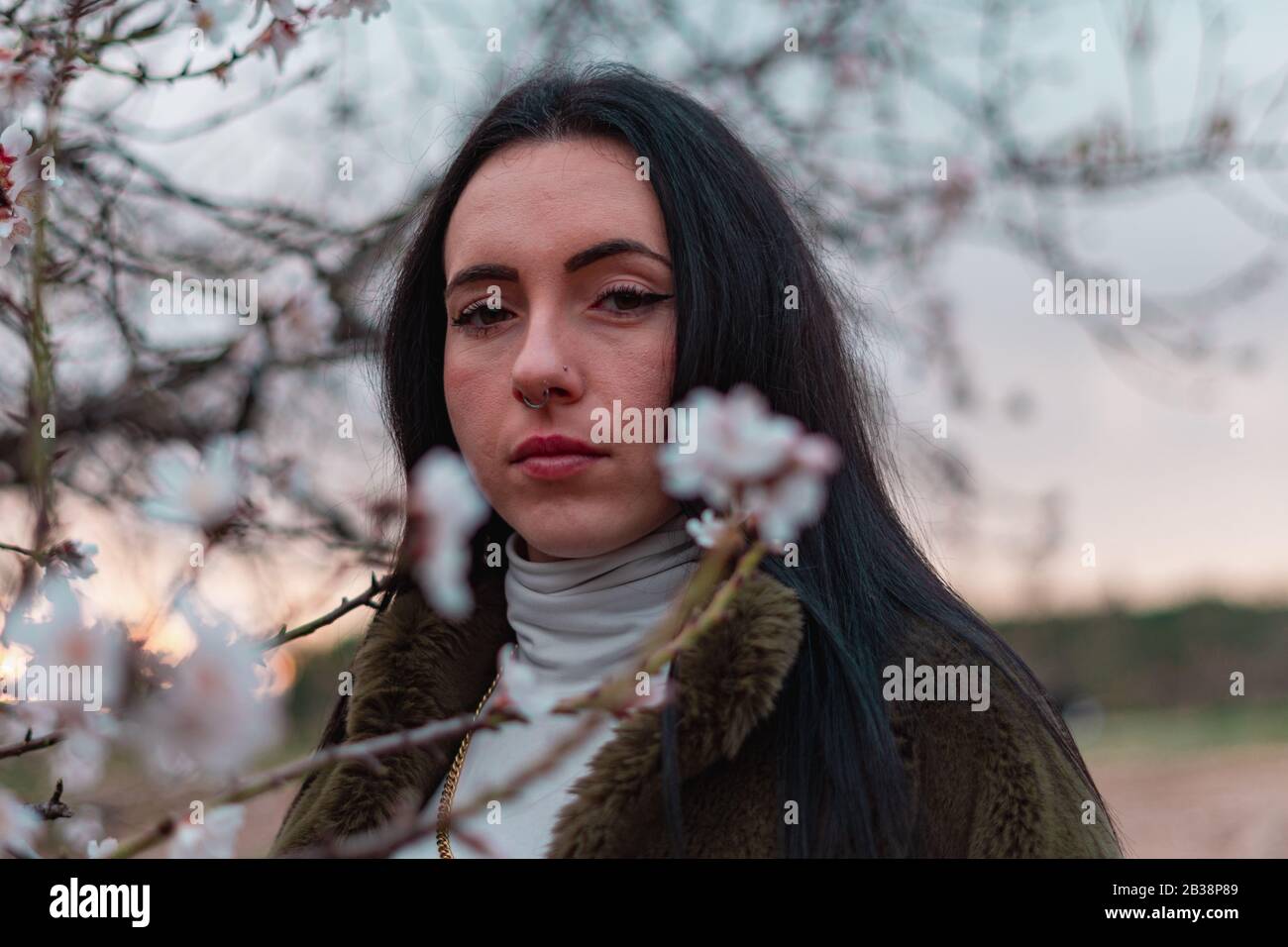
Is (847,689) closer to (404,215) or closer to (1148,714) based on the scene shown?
(404,215)

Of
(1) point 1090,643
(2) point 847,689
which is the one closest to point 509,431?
(2) point 847,689

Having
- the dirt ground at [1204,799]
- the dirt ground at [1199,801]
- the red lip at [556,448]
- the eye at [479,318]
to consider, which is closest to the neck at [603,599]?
the red lip at [556,448]

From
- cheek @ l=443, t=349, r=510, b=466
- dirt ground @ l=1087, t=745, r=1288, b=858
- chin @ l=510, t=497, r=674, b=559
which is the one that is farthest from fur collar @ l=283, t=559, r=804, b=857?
dirt ground @ l=1087, t=745, r=1288, b=858

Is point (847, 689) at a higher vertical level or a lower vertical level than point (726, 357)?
lower

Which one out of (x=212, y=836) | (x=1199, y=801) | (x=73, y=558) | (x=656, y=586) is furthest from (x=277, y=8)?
(x=1199, y=801)

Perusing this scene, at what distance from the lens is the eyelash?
37.0 inches

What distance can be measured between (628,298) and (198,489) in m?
0.55

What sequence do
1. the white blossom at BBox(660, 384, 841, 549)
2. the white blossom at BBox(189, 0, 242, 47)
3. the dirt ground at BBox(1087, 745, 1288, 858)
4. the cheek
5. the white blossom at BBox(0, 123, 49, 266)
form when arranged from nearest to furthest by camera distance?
1. the white blossom at BBox(660, 384, 841, 549)
2. the white blossom at BBox(0, 123, 49, 266)
3. the white blossom at BBox(189, 0, 242, 47)
4. the cheek
5. the dirt ground at BBox(1087, 745, 1288, 858)

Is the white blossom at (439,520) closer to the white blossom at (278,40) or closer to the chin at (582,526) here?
the chin at (582,526)

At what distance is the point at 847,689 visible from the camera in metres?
0.86

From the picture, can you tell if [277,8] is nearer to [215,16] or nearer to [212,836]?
[215,16]

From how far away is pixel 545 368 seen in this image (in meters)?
0.89

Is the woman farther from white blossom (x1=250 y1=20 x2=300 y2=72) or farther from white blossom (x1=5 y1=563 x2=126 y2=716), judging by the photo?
white blossom (x1=5 y1=563 x2=126 y2=716)
